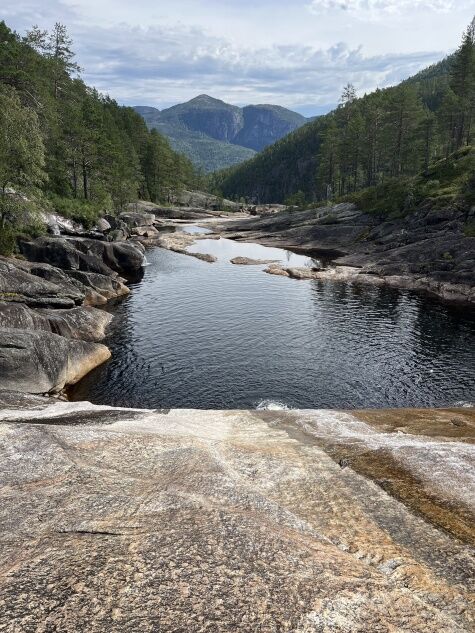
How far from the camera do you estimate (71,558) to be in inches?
416

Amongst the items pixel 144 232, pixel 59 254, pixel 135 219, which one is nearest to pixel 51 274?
pixel 59 254

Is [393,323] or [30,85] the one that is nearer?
[393,323]

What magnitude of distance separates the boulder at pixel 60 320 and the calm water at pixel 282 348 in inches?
71.9

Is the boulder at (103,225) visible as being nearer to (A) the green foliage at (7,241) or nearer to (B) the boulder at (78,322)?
(A) the green foliage at (7,241)

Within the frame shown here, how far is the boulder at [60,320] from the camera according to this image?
109 ft

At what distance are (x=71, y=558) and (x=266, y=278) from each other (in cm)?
6209

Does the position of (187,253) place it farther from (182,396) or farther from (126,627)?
(126,627)

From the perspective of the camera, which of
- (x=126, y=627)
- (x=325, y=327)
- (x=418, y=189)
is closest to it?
(x=126, y=627)

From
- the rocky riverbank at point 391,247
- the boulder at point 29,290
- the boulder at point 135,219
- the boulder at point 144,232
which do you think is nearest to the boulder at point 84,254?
the boulder at point 29,290

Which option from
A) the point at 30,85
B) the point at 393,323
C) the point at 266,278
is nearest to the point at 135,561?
the point at 393,323

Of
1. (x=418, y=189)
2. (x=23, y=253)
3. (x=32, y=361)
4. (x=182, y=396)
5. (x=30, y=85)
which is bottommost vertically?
(x=182, y=396)

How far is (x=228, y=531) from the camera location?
1190 centimetres

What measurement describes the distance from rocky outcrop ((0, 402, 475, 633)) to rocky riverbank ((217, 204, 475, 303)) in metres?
48.6

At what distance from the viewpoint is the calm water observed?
32656 mm
